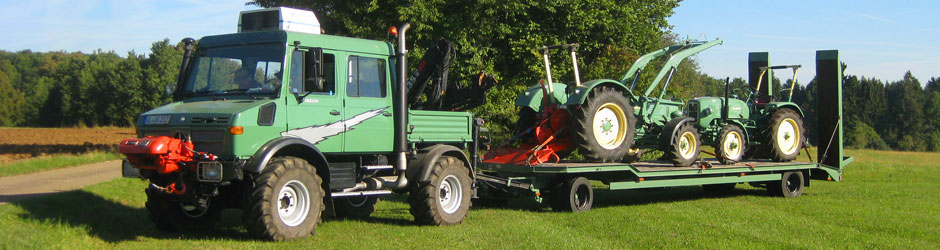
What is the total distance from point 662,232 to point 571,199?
2479 mm

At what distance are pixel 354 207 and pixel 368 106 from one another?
7.68 ft

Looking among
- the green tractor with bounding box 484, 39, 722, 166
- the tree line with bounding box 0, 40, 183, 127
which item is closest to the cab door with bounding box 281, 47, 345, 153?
the green tractor with bounding box 484, 39, 722, 166

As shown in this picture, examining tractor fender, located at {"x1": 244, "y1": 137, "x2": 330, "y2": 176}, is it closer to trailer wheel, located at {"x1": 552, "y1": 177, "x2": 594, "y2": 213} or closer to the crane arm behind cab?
the crane arm behind cab

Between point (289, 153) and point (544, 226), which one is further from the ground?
point (289, 153)

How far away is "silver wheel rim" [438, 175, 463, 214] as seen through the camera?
36.9 ft

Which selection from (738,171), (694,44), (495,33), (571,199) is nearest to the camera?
(571,199)

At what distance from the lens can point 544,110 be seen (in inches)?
557

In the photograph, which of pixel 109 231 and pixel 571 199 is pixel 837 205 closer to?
pixel 571 199

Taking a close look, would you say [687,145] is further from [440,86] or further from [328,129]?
[328,129]

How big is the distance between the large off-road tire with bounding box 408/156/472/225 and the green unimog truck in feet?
0.05

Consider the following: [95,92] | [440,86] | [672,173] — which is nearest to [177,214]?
[440,86]

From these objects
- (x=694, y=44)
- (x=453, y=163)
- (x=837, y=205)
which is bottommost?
(x=837, y=205)

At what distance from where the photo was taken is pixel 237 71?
383 inches

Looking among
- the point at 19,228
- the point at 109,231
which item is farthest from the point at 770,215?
the point at 19,228
